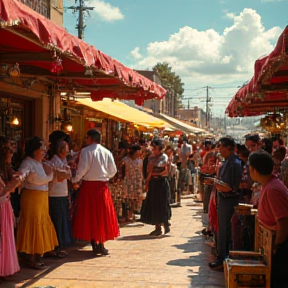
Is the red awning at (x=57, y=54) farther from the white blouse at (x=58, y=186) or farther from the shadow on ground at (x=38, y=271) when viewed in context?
the shadow on ground at (x=38, y=271)

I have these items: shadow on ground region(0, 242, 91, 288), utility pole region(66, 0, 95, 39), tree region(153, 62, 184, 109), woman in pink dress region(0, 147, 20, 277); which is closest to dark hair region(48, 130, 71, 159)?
woman in pink dress region(0, 147, 20, 277)

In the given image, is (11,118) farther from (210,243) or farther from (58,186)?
(210,243)

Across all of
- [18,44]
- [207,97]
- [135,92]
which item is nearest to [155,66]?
[207,97]

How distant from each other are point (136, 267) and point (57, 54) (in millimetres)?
3269

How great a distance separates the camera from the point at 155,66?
63312 millimetres

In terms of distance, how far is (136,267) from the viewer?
7059mm

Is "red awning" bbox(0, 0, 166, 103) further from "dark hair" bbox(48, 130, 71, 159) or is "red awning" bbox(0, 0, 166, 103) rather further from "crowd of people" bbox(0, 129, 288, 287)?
"crowd of people" bbox(0, 129, 288, 287)

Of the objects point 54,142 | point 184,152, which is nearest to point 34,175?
point 54,142

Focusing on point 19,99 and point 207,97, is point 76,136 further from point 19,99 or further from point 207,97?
point 207,97

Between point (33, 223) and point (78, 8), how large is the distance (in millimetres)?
25648

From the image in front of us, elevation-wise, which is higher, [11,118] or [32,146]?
[11,118]

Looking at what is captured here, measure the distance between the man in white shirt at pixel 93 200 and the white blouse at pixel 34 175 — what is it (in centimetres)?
96

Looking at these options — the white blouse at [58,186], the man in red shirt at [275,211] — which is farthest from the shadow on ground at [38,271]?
the man in red shirt at [275,211]

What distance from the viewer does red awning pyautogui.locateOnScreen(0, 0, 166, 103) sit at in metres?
4.82
